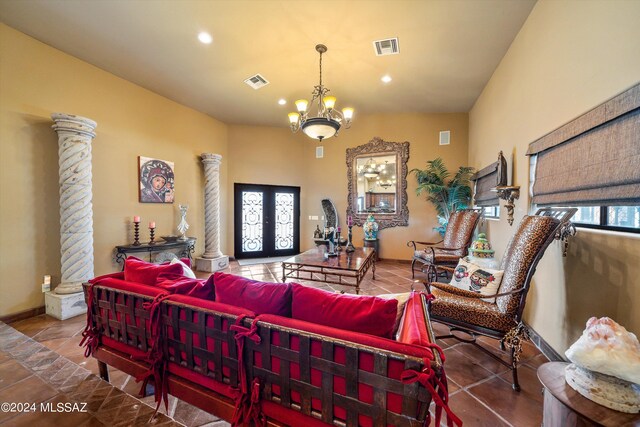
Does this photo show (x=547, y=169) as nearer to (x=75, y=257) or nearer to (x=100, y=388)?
(x=100, y=388)

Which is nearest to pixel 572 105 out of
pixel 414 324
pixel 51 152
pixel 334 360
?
pixel 414 324

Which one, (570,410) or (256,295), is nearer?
(570,410)

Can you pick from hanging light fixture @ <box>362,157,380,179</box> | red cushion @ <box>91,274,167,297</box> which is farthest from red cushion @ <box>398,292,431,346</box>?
hanging light fixture @ <box>362,157,380,179</box>

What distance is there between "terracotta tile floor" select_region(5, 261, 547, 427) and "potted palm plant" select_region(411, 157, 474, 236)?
303 centimetres

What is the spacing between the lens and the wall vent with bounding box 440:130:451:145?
5.35 m

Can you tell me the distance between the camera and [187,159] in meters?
4.98

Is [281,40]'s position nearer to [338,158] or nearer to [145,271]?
[145,271]

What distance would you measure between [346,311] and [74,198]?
3714mm

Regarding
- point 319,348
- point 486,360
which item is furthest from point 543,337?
point 319,348

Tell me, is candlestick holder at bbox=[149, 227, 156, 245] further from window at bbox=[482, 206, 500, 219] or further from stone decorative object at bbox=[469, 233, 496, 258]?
window at bbox=[482, 206, 500, 219]

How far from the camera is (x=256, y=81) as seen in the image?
13.3 ft

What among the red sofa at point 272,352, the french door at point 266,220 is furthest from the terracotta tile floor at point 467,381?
the french door at point 266,220

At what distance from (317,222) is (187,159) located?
341 centimetres

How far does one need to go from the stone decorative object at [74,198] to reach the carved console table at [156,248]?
0.63 m
